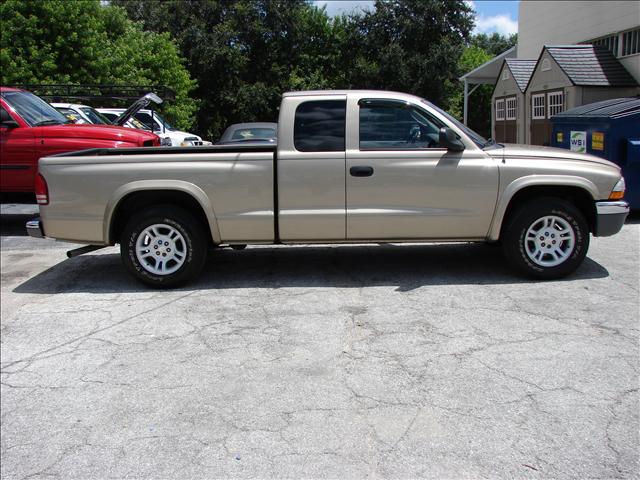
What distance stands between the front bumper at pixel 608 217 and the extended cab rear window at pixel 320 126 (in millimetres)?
2493

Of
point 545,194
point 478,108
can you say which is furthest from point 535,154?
point 478,108

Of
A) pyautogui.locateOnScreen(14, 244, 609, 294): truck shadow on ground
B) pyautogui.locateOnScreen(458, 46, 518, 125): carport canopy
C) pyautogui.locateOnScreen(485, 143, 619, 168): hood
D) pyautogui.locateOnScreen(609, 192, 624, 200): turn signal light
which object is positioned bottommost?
pyautogui.locateOnScreen(14, 244, 609, 294): truck shadow on ground

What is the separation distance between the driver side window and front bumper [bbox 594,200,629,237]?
165cm

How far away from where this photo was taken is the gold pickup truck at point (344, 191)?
6176mm

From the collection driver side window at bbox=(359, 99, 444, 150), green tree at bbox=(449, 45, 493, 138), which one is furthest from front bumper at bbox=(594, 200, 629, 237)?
green tree at bbox=(449, 45, 493, 138)

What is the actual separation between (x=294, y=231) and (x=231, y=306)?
96cm

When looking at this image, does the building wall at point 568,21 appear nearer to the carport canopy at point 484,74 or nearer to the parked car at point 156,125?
the carport canopy at point 484,74

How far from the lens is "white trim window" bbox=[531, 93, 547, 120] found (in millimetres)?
20906

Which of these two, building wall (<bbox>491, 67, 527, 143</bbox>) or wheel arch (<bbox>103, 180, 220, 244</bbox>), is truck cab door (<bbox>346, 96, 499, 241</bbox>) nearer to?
wheel arch (<bbox>103, 180, 220, 244</bbox>)

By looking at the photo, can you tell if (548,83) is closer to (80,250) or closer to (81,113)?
(81,113)

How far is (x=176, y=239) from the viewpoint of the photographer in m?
6.30

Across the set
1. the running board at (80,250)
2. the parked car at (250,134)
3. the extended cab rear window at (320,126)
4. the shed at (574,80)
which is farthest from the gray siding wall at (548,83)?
the running board at (80,250)

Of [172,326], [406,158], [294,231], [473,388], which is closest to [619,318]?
[473,388]

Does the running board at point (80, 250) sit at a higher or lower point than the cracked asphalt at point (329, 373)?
higher
